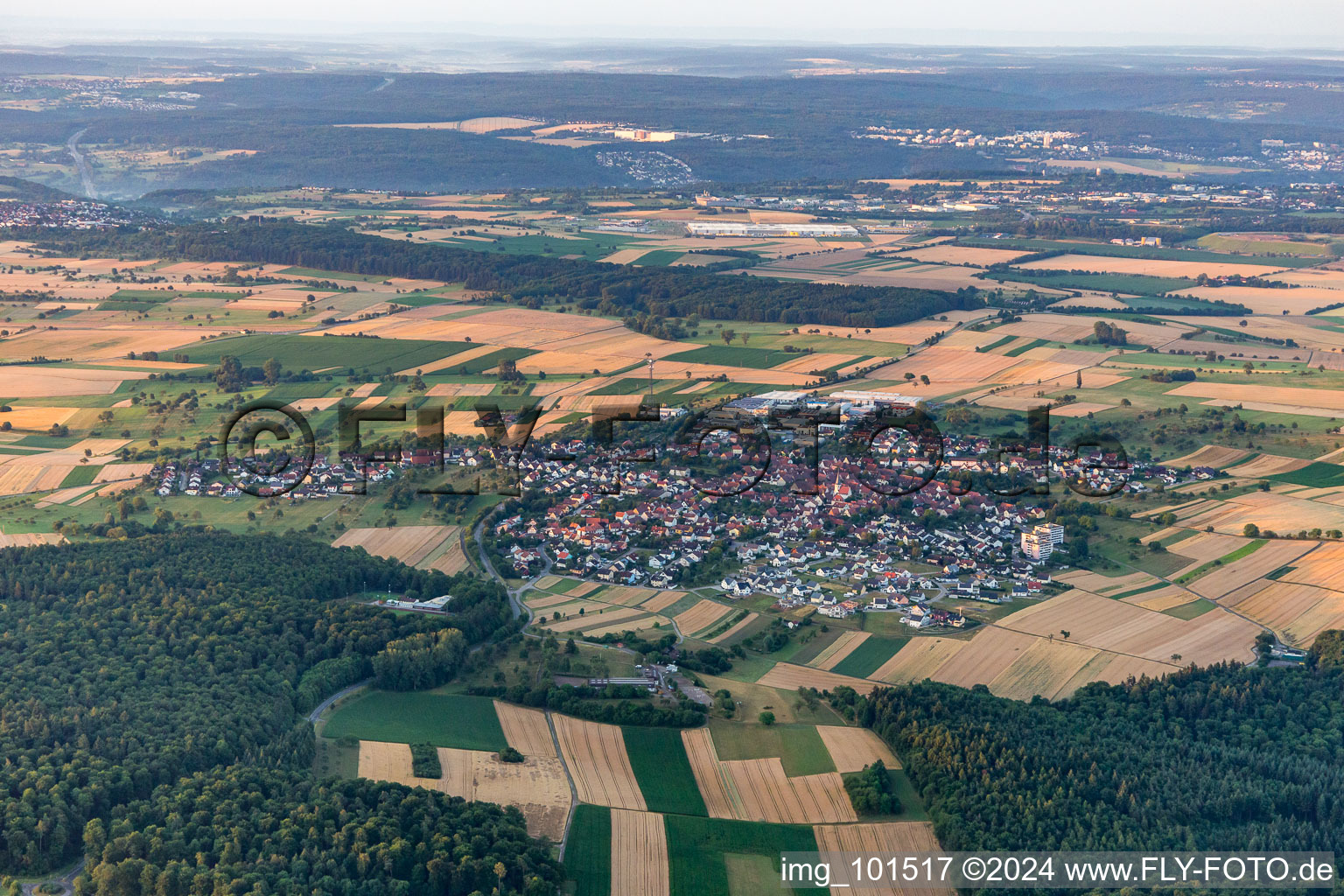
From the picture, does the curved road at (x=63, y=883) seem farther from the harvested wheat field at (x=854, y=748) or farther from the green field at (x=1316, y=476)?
the green field at (x=1316, y=476)

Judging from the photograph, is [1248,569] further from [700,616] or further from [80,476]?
[80,476]

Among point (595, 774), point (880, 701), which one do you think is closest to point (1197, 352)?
point (880, 701)

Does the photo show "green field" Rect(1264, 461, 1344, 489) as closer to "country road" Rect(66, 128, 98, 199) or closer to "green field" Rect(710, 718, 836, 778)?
"green field" Rect(710, 718, 836, 778)

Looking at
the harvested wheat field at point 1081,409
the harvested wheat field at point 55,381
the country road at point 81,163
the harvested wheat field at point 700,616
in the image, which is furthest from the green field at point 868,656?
the country road at point 81,163

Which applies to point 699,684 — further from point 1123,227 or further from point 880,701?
point 1123,227

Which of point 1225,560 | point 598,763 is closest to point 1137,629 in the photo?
point 1225,560

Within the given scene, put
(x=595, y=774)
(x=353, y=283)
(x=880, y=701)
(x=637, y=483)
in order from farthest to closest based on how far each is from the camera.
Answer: (x=353, y=283) → (x=637, y=483) → (x=880, y=701) → (x=595, y=774)
